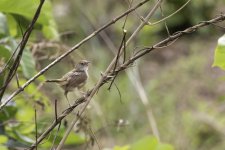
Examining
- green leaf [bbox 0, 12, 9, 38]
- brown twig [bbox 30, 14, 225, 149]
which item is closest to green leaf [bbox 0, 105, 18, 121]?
green leaf [bbox 0, 12, 9, 38]

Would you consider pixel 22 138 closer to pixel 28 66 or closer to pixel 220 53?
pixel 28 66

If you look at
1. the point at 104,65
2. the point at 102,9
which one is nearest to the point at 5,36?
the point at 104,65

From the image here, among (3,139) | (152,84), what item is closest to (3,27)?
(3,139)

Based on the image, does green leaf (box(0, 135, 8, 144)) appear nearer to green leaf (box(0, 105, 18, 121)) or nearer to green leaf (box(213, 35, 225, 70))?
green leaf (box(0, 105, 18, 121))

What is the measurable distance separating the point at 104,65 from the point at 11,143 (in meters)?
6.56

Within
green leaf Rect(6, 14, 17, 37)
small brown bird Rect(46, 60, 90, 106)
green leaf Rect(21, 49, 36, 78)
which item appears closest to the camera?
small brown bird Rect(46, 60, 90, 106)

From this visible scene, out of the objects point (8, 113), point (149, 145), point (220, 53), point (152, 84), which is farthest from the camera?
point (152, 84)

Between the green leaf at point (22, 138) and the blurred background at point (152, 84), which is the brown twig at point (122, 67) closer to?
the green leaf at point (22, 138)

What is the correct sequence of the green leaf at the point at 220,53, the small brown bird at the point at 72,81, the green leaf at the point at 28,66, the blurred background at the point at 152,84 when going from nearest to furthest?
the green leaf at the point at 220,53 < the small brown bird at the point at 72,81 < the green leaf at the point at 28,66 < the blurred background at the point at 152,84

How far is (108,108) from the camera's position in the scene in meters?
7.36

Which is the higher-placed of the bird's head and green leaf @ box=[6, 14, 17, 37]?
green leaf @ box=[6, 14, 17, 37]

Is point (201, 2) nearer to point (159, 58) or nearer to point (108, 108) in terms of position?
point (159, 58)

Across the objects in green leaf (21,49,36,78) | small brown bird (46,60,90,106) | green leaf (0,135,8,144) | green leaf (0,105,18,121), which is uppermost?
green leaf (21,49,36,78)

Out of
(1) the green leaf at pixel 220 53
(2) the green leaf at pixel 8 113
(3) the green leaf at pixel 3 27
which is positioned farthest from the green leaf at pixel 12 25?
(1) the green leaf at pixel 220 53
